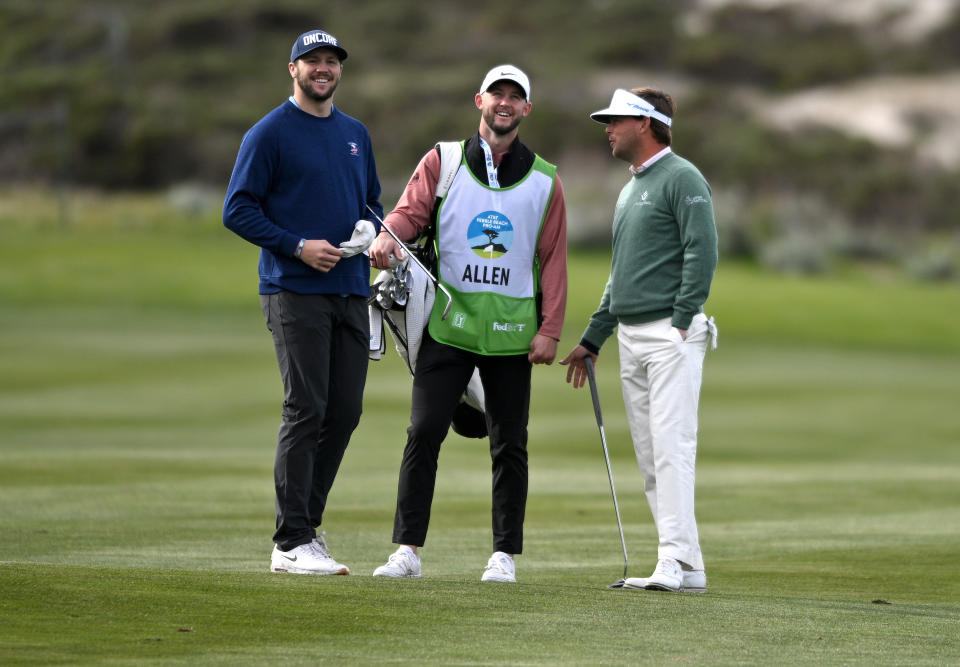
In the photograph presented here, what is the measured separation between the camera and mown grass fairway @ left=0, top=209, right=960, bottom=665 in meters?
5.53

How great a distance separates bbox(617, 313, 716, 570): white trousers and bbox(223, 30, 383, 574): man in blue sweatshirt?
4.10ft

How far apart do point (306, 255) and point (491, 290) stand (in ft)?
2.79

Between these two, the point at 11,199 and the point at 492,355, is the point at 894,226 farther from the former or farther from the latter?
Result: the point at 492,355

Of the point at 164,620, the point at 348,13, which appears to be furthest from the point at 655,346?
the point at 348,13

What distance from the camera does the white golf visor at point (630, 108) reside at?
715cm

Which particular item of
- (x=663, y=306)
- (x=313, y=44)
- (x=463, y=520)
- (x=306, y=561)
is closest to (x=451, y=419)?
(x=306, y=561)

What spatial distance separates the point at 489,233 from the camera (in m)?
7.19

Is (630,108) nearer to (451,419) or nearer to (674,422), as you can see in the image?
(674,422)

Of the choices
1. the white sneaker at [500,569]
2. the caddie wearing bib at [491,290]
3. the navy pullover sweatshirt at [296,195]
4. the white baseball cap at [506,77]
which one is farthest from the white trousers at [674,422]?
the navy pullover sweatshirt at [296,195]

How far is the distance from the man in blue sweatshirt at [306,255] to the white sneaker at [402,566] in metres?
0.20

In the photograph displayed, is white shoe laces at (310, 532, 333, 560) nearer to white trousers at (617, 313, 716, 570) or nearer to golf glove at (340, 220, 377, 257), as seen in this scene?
golf glove at (340, 220, 377, 257)

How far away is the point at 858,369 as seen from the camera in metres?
24.9

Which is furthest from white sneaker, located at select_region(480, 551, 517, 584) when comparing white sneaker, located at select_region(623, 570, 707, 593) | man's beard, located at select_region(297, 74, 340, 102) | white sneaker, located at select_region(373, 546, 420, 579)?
man's beard, located at select_region(297, 74, 340, 102)

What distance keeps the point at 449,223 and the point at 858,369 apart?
18.7m
